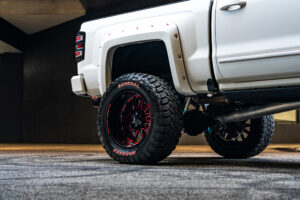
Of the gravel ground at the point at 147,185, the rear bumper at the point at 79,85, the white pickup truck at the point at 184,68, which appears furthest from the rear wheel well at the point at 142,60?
the gravel ground at the point at 147,185

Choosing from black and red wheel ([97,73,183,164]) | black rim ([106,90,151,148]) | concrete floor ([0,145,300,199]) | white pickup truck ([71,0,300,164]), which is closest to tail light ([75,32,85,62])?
white pickup truck ([71,0,300,164])

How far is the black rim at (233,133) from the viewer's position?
16.2 feet

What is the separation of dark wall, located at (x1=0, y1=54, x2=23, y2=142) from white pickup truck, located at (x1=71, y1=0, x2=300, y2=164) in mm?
12272

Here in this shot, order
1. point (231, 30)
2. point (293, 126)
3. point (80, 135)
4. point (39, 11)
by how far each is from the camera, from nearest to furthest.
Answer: point (231, 30)
point (293, 126)
point (39, 11)
point (80, 135)

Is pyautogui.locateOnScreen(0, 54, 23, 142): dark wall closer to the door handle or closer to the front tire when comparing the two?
the front tire

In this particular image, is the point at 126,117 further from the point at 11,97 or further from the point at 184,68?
the point at 11,97

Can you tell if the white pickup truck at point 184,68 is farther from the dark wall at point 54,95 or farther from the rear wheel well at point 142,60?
the dark wall at point 54,95

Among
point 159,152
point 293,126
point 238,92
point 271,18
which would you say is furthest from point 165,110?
point 293,126

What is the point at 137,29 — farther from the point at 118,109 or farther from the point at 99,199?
the point at 99,199

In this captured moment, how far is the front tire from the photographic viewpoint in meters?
4.94

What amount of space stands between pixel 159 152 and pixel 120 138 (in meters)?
0.57

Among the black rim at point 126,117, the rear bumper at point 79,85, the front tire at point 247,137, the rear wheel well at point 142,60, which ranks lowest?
the front tire at point 247,137

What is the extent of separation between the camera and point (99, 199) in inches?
75.6

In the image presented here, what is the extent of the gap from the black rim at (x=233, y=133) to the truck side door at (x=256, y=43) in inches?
56.2
